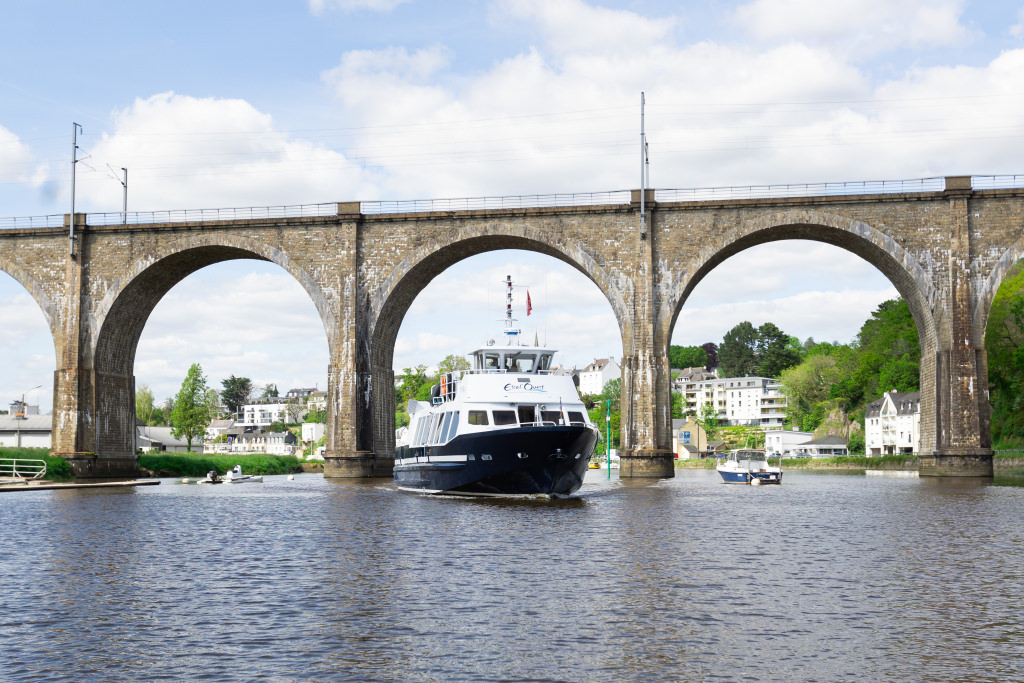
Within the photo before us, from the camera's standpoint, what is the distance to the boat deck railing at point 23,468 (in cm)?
5293

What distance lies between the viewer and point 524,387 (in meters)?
39.5

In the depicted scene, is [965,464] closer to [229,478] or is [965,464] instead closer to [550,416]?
[550,416]

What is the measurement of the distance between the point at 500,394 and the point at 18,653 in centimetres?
2652

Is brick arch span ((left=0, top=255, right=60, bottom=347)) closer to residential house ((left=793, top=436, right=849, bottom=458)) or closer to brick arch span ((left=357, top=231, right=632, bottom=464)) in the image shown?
brick arch span ((left=357, top=231, right=632, bottom=464))

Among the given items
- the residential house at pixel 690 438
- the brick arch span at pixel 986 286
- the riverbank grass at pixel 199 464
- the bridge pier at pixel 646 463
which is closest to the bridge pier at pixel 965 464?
the brick arch span at pixel 986 286

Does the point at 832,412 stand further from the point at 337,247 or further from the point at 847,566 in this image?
the point at 847,566

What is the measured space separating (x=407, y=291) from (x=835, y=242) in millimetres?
22392

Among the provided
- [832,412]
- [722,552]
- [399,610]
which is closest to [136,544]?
[399,610]

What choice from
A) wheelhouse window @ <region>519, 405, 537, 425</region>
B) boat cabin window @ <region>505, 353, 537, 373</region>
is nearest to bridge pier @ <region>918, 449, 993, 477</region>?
boat cabin window @ <region>505, 353, 537, 373</region>

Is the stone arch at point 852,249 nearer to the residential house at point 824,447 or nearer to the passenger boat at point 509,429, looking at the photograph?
the passenger boat at point 509,429

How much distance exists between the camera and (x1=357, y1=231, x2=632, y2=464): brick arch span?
2084 inches

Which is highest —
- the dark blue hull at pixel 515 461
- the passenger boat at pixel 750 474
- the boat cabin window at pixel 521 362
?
the boat cabin window at pixel 521 362

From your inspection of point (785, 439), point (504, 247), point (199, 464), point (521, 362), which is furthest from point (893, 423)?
point (521, 362)

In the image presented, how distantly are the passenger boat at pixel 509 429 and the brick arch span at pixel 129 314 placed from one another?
1674cm
